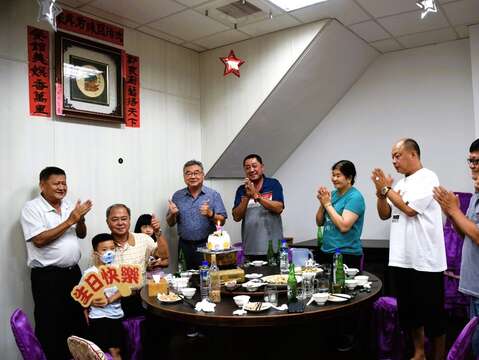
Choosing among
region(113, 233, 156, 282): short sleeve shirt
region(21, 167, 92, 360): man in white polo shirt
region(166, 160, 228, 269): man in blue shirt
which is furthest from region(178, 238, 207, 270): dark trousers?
region(21, 167, 92, 360): man in white polo shirt

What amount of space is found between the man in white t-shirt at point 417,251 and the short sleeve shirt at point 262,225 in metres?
1.03

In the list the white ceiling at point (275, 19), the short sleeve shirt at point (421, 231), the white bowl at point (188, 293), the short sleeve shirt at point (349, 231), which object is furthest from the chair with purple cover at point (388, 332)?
the white ceiling at point (275, 19)

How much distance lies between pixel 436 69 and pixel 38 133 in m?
3.90

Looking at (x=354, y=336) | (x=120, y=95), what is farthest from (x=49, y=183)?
(x=354, y=336)

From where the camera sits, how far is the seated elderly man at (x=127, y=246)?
311 centimetres

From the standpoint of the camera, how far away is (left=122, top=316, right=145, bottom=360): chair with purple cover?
119 inches

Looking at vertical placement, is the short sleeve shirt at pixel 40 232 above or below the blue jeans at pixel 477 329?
above

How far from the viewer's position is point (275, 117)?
464 centimetres

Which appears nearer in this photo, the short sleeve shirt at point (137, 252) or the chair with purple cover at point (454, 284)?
the short sleeve shirt at point (137, 252)

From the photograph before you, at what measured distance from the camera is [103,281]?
259 centimetres

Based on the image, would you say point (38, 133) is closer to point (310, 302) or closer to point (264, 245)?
point (264, 245)

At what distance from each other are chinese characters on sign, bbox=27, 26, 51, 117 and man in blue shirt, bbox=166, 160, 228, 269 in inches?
49.8

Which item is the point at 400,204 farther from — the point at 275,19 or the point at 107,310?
the point at 275,19

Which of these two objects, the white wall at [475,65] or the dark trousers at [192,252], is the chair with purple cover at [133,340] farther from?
the white wall at [475,65]
